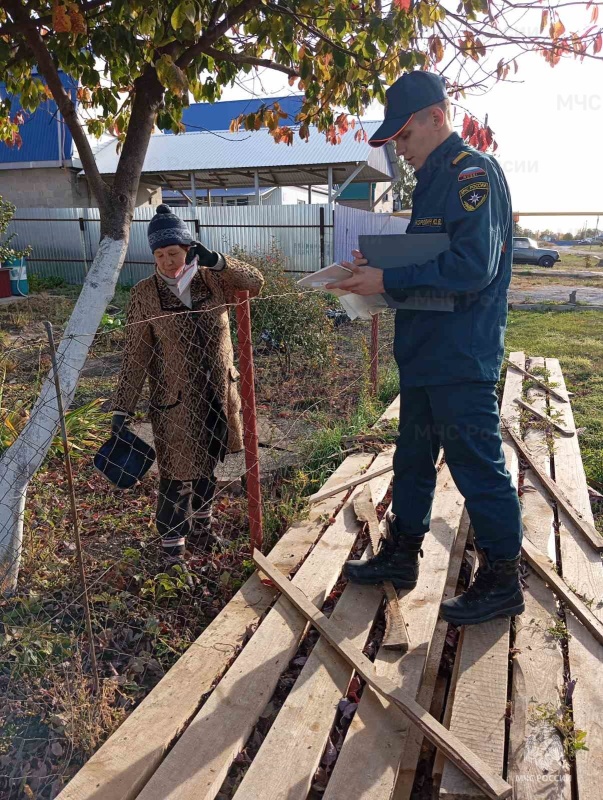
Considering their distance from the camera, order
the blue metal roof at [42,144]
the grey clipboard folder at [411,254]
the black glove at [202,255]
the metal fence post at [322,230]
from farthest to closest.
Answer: the blue metal roof at [42,144] → the metal fence post at [322,230] → the black glove at [202,255] → the grey clipboard folder at [411,254]

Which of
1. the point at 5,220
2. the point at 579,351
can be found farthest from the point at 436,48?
the point at 5,220

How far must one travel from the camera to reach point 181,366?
2.97m

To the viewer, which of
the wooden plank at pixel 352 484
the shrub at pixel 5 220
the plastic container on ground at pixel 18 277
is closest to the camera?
the wooden plank at pixel 352 484

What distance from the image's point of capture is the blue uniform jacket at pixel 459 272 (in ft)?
7.02

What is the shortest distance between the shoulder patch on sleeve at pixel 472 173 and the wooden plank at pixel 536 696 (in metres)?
1.77

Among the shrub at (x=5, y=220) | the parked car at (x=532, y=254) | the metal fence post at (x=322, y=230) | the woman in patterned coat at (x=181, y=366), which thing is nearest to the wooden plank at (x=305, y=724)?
the woman in patterned coat at (x=181, y=366)

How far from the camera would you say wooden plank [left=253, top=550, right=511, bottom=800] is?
Answer: 5.75 feet

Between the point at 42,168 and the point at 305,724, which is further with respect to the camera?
the point at 42,168

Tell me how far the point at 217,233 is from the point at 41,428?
13376mm

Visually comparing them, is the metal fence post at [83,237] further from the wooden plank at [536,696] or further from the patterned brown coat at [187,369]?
the wooden plank at [536,696]

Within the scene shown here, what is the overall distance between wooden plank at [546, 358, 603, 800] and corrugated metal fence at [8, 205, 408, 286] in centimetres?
1065

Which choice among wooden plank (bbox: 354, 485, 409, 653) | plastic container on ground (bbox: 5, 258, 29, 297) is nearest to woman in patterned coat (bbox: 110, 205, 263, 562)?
wooden plank (bbox: 354, 485, 409, 653)

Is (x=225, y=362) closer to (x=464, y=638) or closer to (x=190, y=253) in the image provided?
(x=190, y=253)

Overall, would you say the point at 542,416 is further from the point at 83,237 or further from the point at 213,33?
the point at 83,237
